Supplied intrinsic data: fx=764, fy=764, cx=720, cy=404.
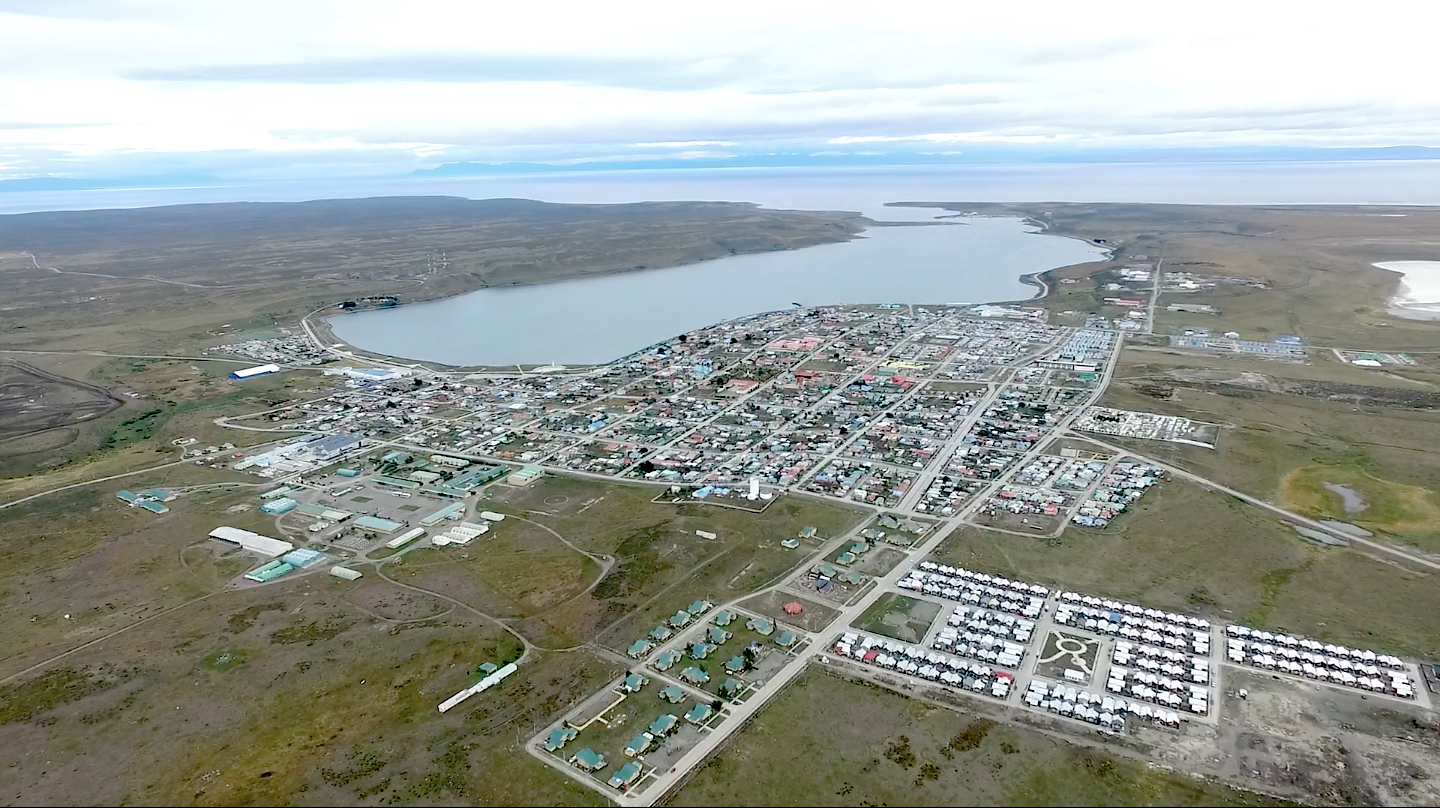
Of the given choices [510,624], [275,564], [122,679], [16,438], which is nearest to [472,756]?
[510,624]

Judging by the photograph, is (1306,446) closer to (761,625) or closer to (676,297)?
(761,625)

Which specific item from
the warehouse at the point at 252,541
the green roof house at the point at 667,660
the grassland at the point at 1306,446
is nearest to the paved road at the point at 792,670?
the green roof house at the point at 667,660

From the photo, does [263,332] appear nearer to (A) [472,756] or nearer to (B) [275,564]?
(B) [275,564]

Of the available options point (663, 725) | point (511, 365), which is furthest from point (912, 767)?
point (511, 365)

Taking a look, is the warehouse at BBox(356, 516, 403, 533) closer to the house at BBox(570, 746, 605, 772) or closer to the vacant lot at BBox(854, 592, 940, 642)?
the house at BBox(570, 746, 605, 772)

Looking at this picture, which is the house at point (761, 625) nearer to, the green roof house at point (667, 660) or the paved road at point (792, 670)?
the paved road at point (792, 670)
